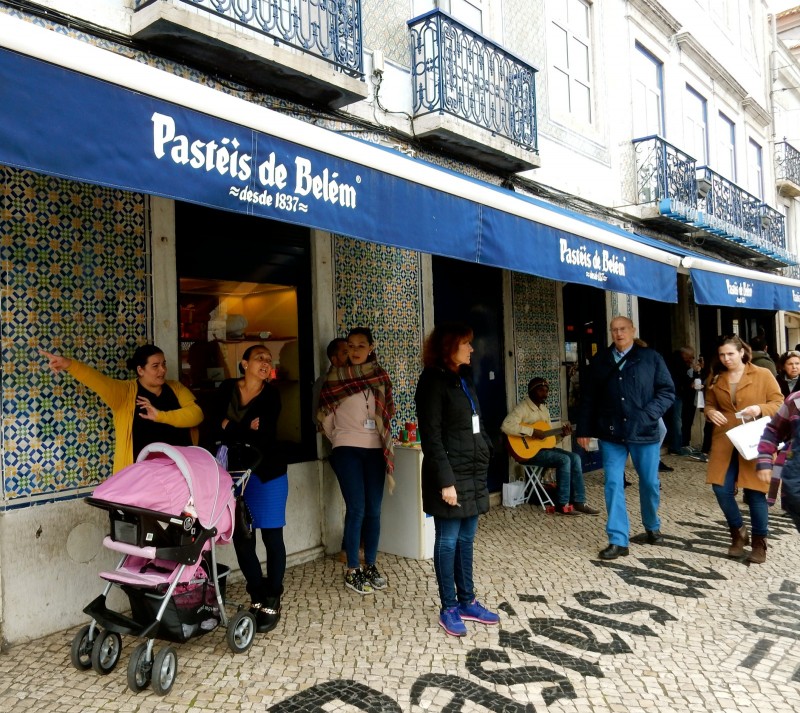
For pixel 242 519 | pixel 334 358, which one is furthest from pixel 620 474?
pixel 242 519

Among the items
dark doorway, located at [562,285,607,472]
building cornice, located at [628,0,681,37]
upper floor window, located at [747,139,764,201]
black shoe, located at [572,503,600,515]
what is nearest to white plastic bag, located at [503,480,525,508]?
black shoe, located at [572,503,600,515]

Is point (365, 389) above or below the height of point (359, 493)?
above

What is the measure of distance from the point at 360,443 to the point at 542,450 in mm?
2804

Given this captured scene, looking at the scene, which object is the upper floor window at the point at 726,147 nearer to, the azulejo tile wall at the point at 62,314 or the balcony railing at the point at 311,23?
the balcony railing at the point at 311,23

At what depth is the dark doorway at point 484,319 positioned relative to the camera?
276 inches

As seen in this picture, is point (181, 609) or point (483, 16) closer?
point (181, 609)

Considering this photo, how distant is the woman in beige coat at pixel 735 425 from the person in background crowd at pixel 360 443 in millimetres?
2475

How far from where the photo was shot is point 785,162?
17.2 meters

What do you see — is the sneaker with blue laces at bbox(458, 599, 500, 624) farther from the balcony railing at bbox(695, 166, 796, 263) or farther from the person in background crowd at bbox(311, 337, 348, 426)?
the balcony railing at bbox(695, 166, 796, 263)

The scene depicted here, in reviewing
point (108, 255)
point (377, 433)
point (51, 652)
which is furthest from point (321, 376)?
point (51, 652)

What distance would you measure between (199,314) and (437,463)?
2.22 meters

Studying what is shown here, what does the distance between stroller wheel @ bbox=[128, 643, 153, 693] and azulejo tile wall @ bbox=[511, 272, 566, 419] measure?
17.7 feet

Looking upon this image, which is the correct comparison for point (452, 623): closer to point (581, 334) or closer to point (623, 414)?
point (623, 414)

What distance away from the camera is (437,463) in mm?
3625
